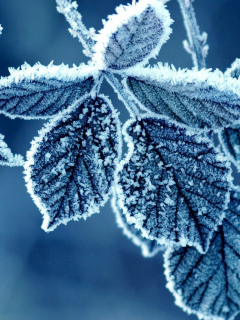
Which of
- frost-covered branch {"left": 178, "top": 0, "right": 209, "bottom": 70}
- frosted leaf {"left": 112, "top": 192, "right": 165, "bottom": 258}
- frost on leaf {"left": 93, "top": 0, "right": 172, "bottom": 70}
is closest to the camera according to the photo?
frost on leaf {"left": 93, "top": 0, "right": 172, "bottom": 70}

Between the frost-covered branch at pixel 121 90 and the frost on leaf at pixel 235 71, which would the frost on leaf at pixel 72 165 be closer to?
the frost-covered branch at pixel 121 90

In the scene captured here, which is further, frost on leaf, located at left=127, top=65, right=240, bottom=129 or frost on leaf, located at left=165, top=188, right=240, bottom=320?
frost on leaf, located at left=165, top=188, right=240, bottom=320

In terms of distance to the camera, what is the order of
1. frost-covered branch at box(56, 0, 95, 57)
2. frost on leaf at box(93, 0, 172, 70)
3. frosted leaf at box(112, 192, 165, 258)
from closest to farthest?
frost on leaf at box(93, 0, 172, 70)
frost-covered branch at box(56, 0, 95, 57)
frosted leaf at box(112, 192, 165, 258)

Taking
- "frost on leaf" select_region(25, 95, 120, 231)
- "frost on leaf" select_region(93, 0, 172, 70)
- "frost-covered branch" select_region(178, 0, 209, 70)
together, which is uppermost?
"frost-covered branch" select_region(178, 0, 209, 70)

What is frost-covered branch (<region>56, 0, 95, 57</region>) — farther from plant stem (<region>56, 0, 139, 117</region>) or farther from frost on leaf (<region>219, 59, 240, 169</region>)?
frost on leaf (<region>219, 59, 240, 169</region>)

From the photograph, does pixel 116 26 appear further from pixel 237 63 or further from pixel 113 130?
pixel 237 63

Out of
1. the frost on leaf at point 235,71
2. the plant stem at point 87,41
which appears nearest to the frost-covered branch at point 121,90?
the plant stem at point 87,41

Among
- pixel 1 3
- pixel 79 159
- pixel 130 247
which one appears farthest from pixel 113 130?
pixel 130 247

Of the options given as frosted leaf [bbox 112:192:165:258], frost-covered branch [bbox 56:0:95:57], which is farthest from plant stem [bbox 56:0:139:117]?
frosted leaf [bbox 112:192:165:258]
